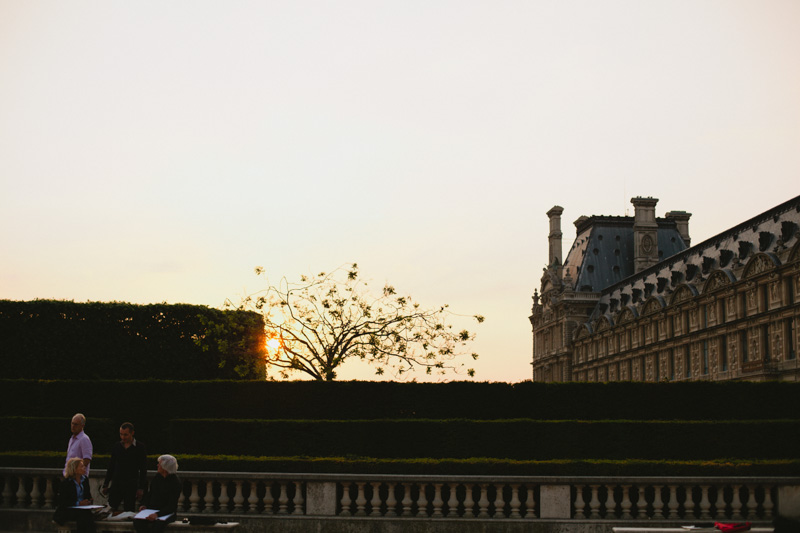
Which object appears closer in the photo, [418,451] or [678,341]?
[418,451]

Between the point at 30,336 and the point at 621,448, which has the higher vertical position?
the point at 30,336

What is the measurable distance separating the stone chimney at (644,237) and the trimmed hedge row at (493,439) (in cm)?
8790

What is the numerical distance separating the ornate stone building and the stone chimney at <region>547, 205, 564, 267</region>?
190 mm

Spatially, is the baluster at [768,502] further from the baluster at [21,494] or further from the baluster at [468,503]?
the baluster at [21,494]

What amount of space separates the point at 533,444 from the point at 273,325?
12.8 metres

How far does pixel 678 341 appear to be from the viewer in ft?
255

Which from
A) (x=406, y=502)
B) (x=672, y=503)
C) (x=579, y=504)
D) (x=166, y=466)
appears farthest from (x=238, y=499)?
(x=672, y=503)

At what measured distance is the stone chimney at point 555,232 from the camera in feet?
398

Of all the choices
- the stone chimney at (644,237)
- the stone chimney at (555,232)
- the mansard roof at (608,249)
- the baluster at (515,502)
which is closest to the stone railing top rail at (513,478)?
the baluster at (515,502)

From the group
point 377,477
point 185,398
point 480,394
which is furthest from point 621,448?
point 185,398

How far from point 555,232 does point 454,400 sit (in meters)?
103

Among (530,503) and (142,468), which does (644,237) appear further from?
(142,468)

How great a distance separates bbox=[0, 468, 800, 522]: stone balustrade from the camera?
1575cm

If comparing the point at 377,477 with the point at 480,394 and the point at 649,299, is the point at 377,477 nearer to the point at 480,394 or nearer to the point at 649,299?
the point at 480,394
